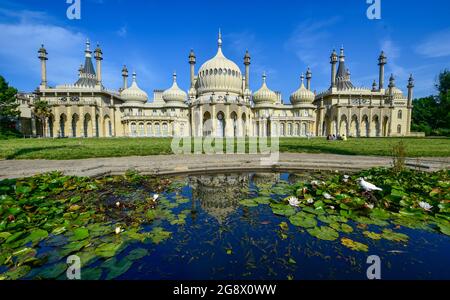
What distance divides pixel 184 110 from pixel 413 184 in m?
43.5

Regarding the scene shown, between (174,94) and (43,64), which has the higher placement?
(43,64)

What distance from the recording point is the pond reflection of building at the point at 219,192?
4.11 metres

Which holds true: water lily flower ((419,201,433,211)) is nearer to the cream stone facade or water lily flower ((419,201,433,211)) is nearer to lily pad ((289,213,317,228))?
lily pad ((289,213,317,228))

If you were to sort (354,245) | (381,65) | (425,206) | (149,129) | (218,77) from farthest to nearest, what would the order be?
(381,65) → (149,129) → (218,77) → (425,206) → (354,245)

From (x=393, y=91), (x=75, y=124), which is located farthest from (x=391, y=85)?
(x=75, y=124)

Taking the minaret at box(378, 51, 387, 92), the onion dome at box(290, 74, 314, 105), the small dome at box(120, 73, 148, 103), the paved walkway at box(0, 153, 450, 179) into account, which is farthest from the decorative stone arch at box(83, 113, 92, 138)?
the minaret at box(378, 51, 387, 92)

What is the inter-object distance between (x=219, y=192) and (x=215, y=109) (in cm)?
3138

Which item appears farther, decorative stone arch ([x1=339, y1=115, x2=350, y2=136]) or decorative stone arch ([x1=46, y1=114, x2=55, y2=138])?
decorative stone arch ([x1=339, y1=115, x2=350, y2=136])

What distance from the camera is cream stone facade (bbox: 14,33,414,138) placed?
123ft

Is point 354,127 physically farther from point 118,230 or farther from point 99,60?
point 99,60

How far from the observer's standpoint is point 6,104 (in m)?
33.1

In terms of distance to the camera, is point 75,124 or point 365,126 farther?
point 365,126

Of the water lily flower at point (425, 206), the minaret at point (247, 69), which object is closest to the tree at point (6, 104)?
the minaret at point (247, 69)

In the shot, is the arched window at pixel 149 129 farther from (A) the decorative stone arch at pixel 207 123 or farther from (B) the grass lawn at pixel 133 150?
(B) the grass lawn at pixel 133 150
